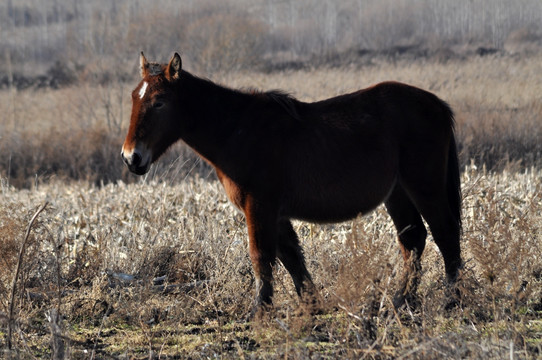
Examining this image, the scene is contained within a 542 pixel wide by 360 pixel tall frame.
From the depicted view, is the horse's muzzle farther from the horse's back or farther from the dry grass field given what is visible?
the horse's back

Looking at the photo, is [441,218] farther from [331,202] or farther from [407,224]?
[331,202]

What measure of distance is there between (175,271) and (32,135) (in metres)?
18.4

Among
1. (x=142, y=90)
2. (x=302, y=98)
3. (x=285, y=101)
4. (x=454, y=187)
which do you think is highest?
(x=142, y=90)

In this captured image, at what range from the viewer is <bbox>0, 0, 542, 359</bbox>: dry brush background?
16.4 ft

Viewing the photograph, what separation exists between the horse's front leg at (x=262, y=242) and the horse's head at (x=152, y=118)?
3.14 feet

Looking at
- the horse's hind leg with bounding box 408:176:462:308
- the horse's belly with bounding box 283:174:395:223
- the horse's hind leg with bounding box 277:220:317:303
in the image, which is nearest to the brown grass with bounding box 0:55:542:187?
the horse's hind leg with bounding box 408:176:462:308

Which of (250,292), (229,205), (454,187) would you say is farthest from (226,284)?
(229,205)

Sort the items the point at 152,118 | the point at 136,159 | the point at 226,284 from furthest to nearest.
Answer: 1. the point at 226,284
2. the point at 152,118
3. the point at 136,159

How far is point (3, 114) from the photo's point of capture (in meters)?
30.5

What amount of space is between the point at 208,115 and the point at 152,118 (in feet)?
1.74

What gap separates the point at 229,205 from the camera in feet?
30.5

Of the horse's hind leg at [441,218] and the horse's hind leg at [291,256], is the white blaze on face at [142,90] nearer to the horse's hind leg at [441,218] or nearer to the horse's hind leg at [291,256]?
the horse's hind leg at [291,256]

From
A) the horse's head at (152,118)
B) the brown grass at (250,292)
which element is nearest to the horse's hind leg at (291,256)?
the brown grass at (250,292)

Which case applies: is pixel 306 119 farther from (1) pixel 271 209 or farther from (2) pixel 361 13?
(2) pixel 361 13
